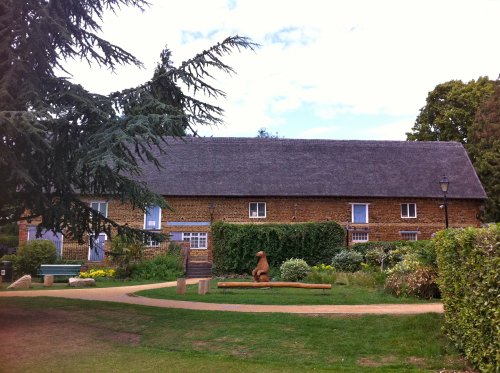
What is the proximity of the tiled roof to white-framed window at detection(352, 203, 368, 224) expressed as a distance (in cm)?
83

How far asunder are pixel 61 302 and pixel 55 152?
496 centimetres

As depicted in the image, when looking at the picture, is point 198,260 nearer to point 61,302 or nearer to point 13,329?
point 61,302

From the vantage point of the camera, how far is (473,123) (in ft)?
136

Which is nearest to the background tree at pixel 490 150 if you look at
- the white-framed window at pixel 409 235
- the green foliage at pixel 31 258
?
the white-framed window at pixel 409 235

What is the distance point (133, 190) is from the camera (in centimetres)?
1202

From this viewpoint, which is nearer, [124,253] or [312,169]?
[124,253]

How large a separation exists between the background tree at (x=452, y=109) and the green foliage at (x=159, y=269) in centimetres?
2900

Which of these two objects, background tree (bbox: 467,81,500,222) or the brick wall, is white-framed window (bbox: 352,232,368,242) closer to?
the brick wall

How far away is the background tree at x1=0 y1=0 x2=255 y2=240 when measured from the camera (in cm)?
1017

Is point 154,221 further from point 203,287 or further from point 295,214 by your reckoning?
point 203,287

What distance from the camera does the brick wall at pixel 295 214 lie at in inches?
1245

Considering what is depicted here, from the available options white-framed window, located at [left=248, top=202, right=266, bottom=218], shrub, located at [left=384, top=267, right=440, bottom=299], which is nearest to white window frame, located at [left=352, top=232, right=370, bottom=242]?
Answer: white-framed window, located at [left=248, top=202, right=266, bottom=218]

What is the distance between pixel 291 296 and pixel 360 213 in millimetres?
18628

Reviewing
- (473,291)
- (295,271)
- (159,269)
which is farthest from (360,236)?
(473,291)
